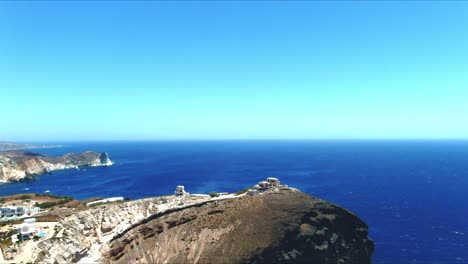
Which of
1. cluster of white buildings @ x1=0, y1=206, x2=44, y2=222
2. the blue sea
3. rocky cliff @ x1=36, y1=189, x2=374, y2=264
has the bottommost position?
the blue sea

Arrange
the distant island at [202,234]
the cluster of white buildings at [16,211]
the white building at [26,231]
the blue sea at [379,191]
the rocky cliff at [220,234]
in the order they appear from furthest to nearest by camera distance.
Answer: the cluster of white buildings at [16,211] → the blue sea at [379,191] → the white building at [26,231] → the rocky cliff at [220,234] → the distant island at [202,234]

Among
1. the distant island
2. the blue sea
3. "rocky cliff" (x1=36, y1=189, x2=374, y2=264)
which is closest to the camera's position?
the distant island

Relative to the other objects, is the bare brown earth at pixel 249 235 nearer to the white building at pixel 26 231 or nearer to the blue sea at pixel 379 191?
the white building at pixel 26 231

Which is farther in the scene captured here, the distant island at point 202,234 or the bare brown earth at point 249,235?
the bare brown earth at point 249,235

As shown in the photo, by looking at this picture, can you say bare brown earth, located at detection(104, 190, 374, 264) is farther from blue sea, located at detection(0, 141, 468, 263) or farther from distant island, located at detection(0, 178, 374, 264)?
blue sea, located at detection(0, 141, 468, 263)

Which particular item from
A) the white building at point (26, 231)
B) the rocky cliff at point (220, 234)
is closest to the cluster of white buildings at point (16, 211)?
the rocky cliff at point (220, 234)

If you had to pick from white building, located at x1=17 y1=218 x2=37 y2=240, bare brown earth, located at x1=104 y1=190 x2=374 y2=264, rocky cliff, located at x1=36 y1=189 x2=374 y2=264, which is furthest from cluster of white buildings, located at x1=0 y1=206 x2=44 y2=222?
bare brown earth, located at x1=104 y1=190 x2=374 y2=264

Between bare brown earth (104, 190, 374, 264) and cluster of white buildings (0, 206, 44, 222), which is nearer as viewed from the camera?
bare brown earth (104, 190, 374, 264)

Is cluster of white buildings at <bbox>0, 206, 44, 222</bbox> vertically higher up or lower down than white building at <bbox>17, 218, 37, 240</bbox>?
lower down

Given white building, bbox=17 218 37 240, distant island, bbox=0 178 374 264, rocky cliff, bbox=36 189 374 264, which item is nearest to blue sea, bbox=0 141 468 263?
Answer: rocky cliff, bbox=36 189 374 264

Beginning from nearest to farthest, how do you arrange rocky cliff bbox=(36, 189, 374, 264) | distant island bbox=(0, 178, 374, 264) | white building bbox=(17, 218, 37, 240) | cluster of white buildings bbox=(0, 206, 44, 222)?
distant island bbox=(0, 178, 374, 264) → rocky cliff bbox=(36, 189, 374, 264) → white building bbox=(17, 218, 37, 240) → cluster of white buildings bbox=(0, 206, 44, 222)
